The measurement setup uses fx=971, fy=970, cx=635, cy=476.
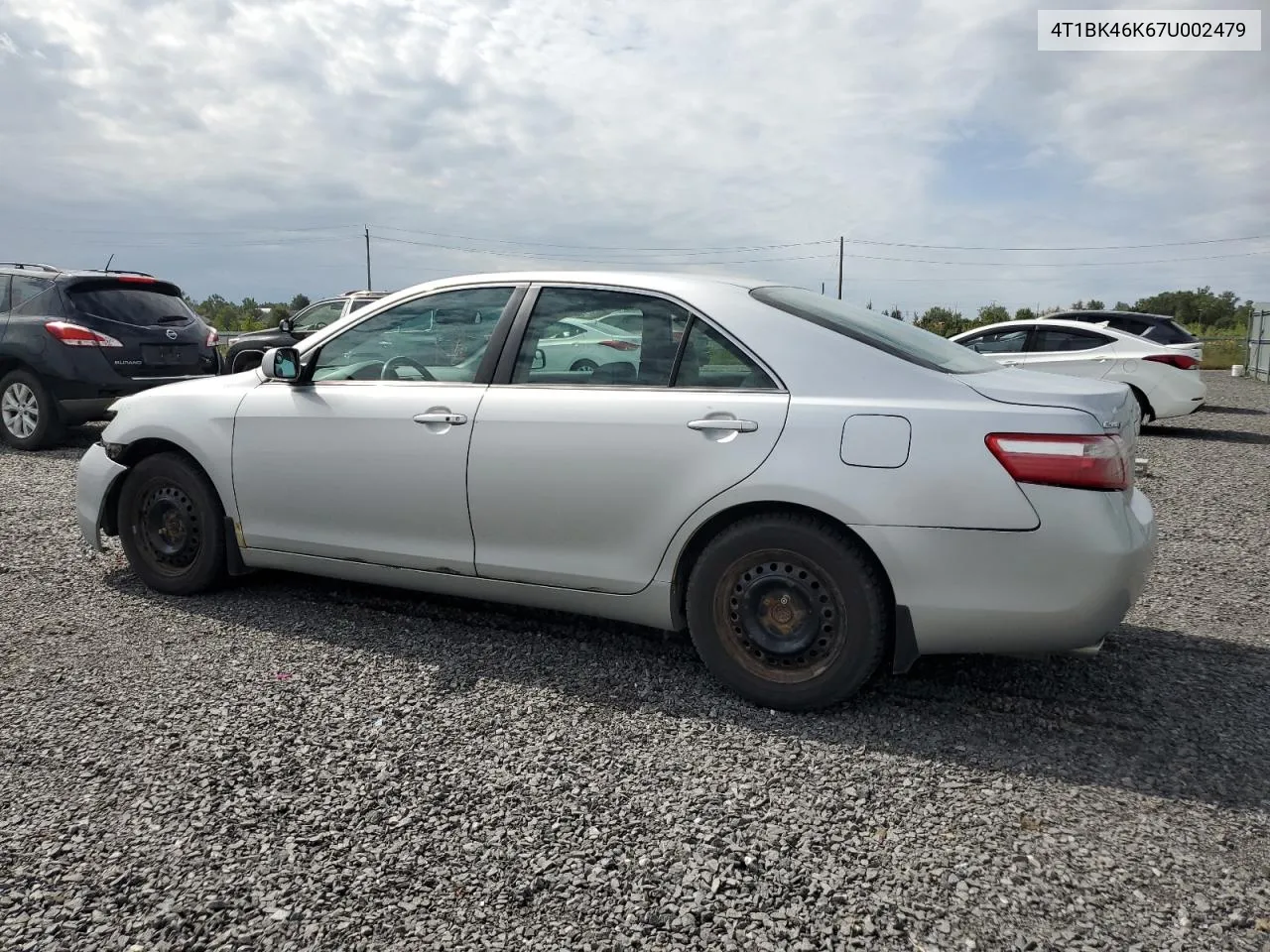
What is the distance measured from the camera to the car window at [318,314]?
17.7 meters

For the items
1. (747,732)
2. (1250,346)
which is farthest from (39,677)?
(1250,346)

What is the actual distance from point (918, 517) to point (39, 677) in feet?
11.2

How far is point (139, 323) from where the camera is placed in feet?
32.3

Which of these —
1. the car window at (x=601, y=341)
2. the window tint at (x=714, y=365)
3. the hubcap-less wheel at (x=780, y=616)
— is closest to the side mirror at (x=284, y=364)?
the car window at (x=601, y=341)

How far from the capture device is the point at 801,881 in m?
2.51

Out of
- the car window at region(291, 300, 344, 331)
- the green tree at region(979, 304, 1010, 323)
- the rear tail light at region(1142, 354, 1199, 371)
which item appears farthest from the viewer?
the green tree at region(979, 304, 1010, 323)

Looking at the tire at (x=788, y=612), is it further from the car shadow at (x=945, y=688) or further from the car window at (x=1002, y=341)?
the car window at (x=1002, y=341)

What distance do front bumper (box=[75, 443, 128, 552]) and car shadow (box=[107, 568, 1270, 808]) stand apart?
0.56 metres

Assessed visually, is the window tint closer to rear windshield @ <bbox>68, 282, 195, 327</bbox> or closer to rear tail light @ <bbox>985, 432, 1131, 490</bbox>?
rear tail light @ <bbox>985, 432, 1131, 490</bbox>

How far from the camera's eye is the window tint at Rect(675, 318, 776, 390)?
11.7 feet

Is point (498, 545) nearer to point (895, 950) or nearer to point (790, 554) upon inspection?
point (790, 554)

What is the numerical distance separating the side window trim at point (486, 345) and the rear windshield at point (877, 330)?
40.4 inches

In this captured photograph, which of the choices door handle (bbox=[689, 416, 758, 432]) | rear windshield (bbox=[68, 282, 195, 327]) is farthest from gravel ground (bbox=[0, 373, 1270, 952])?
rear windshield (bbox=[68, 282, 195, 327])

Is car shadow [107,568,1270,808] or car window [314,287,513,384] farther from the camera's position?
car window [314,287,513,384]
